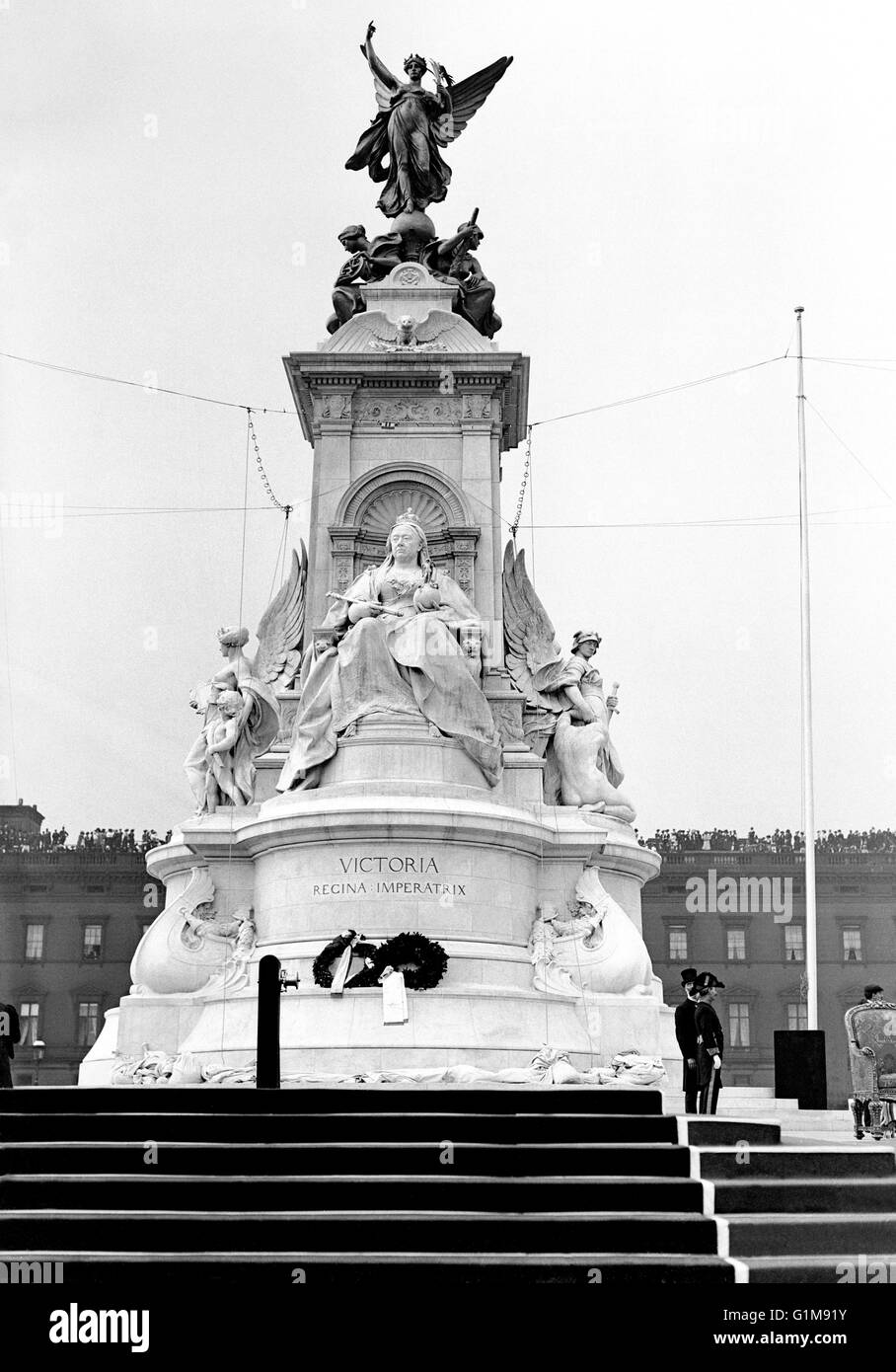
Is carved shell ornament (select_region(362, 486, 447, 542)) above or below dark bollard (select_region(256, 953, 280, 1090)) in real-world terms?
above

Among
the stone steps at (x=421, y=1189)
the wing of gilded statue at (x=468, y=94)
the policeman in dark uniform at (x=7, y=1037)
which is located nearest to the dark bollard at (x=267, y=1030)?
the stone steps at (x=421, y=1189)

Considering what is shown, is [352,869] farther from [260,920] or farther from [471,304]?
[471,304]

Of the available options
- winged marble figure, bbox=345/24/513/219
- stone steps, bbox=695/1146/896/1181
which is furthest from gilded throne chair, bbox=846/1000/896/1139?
winged marble figure, bbox=345/24/513/219

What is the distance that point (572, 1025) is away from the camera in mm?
24469

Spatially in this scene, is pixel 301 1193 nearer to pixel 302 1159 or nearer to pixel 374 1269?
pixel 302 1159

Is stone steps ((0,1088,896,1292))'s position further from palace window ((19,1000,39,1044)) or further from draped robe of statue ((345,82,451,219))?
palace window ((19,1000,39,1044))

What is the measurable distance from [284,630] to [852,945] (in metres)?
34.0

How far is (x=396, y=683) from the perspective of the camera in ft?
84.9

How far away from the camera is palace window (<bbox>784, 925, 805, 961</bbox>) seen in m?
58.0

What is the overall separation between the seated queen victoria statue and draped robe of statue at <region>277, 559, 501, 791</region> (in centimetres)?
2

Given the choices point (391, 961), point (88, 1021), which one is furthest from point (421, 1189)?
point (88, 1021)

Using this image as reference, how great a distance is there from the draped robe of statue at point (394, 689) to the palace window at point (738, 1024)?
3252 cm

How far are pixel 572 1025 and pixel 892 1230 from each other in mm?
11969
